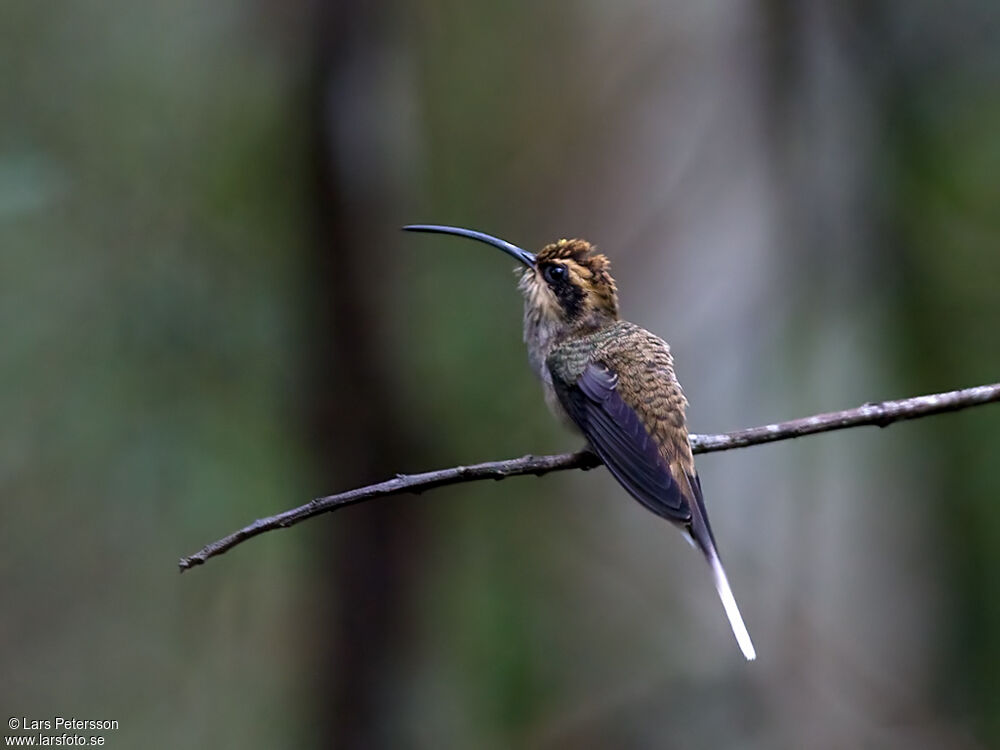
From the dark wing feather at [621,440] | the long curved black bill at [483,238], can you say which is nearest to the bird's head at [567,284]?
the long curved black bill at [483,238]

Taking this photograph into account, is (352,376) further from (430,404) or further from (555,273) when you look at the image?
(555,273)

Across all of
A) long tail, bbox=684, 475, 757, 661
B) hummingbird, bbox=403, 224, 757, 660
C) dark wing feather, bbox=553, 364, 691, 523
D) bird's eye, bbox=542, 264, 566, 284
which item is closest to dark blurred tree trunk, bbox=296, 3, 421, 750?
hummingbird, bbox=403, 224, 757, 660

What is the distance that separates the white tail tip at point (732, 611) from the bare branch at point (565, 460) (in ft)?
1.47

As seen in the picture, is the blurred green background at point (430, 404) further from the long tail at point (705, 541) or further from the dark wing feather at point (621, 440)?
the long tail at point (705, 541)

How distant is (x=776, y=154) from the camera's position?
7.38 meters

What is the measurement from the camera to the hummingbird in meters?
3.43

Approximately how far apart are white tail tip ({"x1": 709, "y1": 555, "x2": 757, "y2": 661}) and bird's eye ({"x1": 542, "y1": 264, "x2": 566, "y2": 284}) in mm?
1434

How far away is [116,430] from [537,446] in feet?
8.93

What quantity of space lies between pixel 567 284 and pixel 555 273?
0.07 meters

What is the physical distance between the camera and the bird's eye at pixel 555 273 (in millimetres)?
4207

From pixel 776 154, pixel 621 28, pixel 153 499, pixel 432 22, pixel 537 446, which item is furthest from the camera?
pixel 621 28

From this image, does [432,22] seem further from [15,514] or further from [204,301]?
[15,514]

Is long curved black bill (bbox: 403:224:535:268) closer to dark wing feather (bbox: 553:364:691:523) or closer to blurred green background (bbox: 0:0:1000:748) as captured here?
dark wing feather (bbox: 553:364:691:523)

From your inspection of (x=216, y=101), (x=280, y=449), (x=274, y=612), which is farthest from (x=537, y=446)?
(x=216, y=101)
